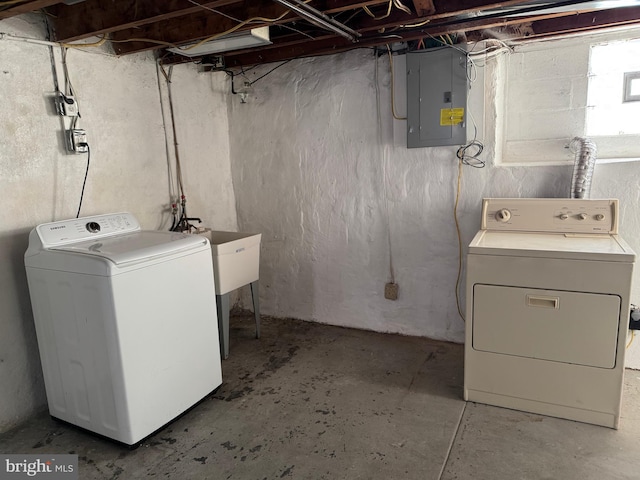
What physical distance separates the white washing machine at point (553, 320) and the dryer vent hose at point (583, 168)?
3.6 inches

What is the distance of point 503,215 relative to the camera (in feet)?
8.44

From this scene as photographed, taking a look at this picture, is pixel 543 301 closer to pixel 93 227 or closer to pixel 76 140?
pixel 93 227

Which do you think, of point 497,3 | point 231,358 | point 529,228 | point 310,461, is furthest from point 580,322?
point 231,358

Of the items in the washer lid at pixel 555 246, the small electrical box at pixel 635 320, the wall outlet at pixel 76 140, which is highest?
the wall outlet at pixel 76 140

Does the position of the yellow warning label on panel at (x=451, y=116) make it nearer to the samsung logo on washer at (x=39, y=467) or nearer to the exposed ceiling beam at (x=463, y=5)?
the exposed ceiling beam at (x=463, y=5)

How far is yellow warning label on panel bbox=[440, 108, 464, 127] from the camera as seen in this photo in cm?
270

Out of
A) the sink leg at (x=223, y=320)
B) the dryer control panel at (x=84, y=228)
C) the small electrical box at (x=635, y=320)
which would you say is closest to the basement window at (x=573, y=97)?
the small electrical box at (x=635, y=320)

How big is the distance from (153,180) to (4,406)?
4.92ft

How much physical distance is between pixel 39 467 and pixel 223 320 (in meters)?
1.19

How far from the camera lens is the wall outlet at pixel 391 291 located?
312cm

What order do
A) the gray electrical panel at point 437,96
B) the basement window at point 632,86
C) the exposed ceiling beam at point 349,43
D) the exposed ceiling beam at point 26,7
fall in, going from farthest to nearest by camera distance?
the gray electrical panel at point 437,96 < the basement window at point 632,86 < the exposed ceiling beam at point 349,43 < the exposed ceiling beam at point 26,7

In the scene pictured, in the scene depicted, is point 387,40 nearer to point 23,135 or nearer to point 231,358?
point 23,135

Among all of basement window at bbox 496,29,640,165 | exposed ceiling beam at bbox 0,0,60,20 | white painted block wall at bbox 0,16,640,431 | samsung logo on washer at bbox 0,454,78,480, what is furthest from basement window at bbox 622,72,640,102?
samsung logo on washer at bbox 0,454,78,480

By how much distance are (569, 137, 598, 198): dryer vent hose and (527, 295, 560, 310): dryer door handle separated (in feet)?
2.41
